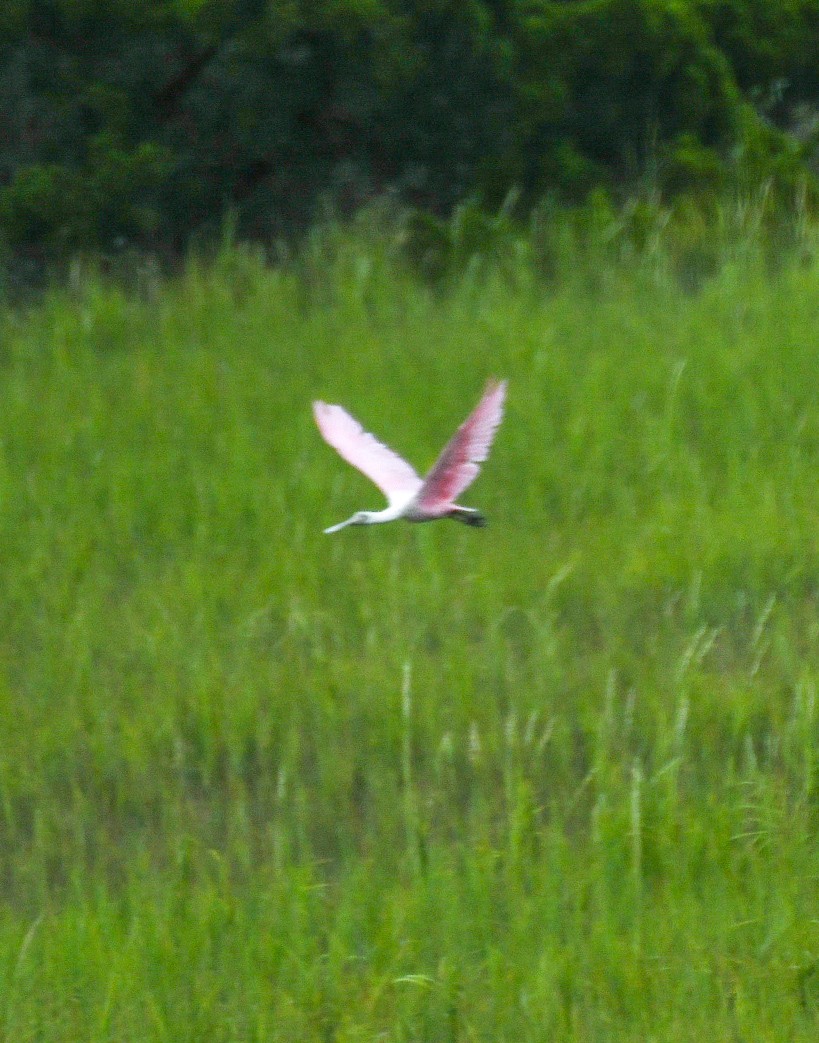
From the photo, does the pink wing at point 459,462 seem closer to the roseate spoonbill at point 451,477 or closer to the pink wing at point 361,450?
the roseate spoonbill at point 451,477

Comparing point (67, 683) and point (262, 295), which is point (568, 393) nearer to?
point (262, 295)

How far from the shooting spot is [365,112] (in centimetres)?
674

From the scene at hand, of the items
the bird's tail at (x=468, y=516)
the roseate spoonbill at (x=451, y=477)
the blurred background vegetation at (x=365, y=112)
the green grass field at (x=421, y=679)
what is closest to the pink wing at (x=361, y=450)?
the roseate spoonbill at (x=451, y=477)

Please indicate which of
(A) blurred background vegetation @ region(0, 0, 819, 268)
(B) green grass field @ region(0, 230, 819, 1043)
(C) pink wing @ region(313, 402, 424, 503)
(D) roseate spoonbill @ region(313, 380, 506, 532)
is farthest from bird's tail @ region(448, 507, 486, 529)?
(A) blurred background vegetation @ region(0, 0, 819, 268)

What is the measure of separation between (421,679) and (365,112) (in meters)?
2.99

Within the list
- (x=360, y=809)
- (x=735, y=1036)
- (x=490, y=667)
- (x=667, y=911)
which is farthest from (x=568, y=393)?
(x=735, y=1036)

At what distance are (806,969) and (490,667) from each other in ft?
3.64

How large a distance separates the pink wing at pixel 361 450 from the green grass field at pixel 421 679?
3.69 ft

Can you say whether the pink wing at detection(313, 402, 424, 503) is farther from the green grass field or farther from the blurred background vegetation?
the blurred background vegetation

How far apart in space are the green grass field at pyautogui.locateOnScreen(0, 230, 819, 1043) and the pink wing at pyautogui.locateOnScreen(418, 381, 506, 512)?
1.32m

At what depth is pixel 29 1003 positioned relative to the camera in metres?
3.58

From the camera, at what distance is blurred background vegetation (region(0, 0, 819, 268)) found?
21.5 feet

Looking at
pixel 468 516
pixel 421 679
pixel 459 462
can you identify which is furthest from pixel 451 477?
pixel 421 679

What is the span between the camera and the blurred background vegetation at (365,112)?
654 centimetres
